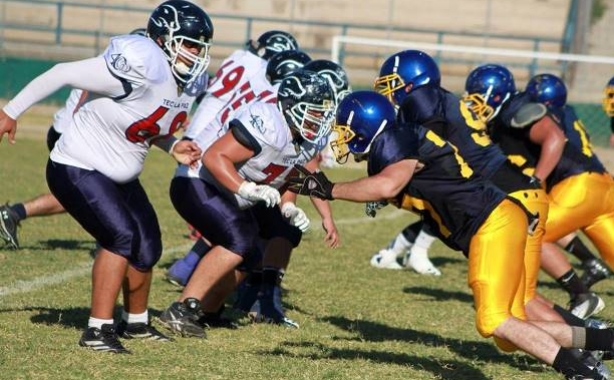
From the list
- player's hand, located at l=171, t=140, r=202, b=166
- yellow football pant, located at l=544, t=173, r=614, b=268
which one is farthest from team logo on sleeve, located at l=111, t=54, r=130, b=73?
yellow football pant, located at l=544, t=173, r=614, b=268

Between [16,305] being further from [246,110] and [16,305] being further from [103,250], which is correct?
[246,110]

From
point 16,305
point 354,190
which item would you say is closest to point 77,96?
point 16,305

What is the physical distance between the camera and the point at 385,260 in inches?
372

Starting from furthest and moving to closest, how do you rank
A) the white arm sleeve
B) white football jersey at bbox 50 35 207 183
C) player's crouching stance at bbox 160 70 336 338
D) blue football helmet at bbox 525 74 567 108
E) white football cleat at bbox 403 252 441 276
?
1. white football cleat at bbox 403 252 441 276
2. blue football helmet at bbox 525 74 567 108
3. player's crouching stance at bbox 160 70 336 338
4. white football jersey at bbox 50 35 207 183
5. the white arm sleeve

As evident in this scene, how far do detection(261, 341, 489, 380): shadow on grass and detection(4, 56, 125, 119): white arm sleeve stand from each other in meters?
1.66

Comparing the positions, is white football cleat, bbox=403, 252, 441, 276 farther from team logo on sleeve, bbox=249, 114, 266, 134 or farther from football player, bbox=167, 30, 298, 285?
team logo on sleeve, bbox=249, 114, 266, 134

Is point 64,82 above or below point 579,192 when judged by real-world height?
above

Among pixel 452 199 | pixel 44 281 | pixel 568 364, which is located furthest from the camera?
pixel 44 281

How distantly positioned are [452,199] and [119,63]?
1769mm

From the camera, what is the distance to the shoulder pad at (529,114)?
7.07 metres

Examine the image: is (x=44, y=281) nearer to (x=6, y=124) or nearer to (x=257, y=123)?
(x=6, y=124)

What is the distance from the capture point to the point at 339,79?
671 cm

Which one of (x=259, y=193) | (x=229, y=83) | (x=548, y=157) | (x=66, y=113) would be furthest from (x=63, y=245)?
(x=548, y=157)

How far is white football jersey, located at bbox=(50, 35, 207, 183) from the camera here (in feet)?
18.1
